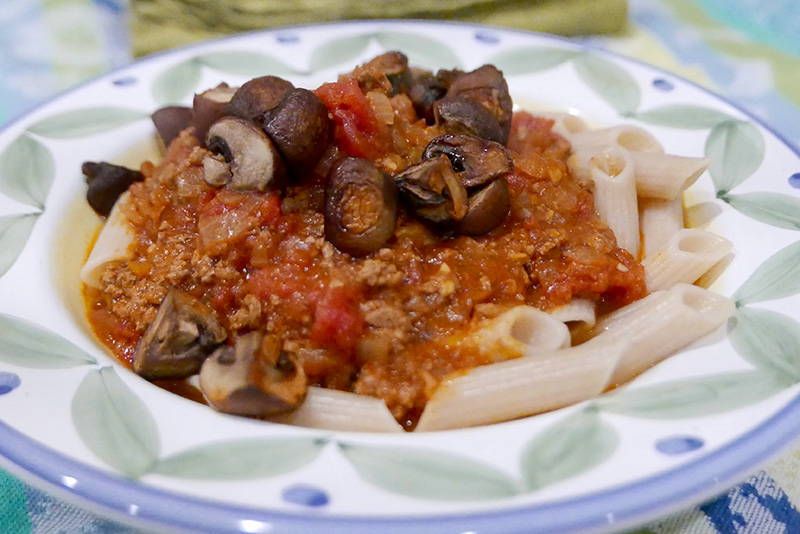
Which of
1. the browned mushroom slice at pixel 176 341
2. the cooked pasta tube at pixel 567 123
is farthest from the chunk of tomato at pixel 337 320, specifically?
the cooked pasta tube at pixel 567 123

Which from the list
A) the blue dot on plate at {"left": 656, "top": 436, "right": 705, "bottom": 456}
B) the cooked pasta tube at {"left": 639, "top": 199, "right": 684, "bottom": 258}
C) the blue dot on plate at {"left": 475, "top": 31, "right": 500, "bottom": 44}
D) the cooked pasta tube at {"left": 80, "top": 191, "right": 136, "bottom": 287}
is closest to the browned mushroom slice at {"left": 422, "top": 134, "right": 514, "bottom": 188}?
the cooked pasta tube at {"left": 639, "top": 199, "right": 684, "bottom": 258}

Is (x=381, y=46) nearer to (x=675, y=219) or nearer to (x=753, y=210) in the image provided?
(x=675, y=219)

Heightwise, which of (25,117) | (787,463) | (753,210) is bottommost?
(787,463)

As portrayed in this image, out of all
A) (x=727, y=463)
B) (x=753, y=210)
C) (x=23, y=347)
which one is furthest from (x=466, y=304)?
(x=23, y=347)

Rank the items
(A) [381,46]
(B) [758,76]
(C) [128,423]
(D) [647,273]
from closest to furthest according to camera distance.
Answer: (C) [128,423], (D) [647,273], (A) [381,46], (B) [758,76]

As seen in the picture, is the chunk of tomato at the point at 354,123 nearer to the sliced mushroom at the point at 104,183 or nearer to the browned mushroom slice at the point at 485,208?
the browned mushroom slice at the point at 485,208

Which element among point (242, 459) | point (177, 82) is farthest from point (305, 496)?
point (177, 82)
